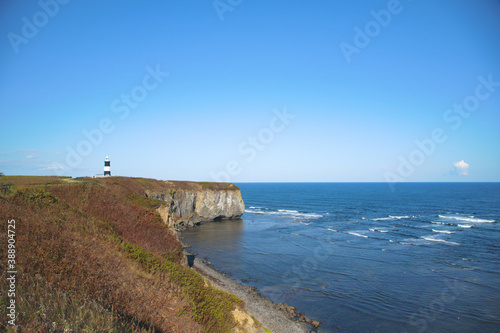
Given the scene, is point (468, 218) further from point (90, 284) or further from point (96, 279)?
point (90, 284)

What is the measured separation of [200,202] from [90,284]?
62047 millimetres

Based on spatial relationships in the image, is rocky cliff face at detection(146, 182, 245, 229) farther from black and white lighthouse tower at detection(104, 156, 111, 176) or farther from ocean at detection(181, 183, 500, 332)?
black and white lighthouse tower at detection(104, 156, 111, 176)

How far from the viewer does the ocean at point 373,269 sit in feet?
71.2

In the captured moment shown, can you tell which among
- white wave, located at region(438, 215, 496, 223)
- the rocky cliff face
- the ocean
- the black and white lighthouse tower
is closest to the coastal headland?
the ocean

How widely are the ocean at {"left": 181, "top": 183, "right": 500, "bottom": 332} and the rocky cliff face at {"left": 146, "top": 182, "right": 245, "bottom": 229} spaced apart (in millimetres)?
6852

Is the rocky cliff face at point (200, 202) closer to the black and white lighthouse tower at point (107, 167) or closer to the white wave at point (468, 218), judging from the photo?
the black and white lighthouse tower at point (107, 167)

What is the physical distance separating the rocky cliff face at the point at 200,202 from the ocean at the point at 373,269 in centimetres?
685

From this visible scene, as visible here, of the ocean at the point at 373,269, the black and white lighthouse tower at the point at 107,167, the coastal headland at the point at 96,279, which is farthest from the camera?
the black and white lighthouse tower at the point at 107,167

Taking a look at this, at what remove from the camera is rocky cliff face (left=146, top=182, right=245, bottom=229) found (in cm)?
6028

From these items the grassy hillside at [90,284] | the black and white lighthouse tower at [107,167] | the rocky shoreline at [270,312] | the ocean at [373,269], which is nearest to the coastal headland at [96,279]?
the grassy hillside at [90,284]

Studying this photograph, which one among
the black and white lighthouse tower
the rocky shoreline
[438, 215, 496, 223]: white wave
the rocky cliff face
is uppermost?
the black and white lighthouse tower

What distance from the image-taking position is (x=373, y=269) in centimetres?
3231

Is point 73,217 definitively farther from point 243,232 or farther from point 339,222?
point 339,222

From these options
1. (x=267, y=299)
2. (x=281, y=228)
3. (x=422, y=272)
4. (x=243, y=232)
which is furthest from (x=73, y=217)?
(x=281, y=228)
